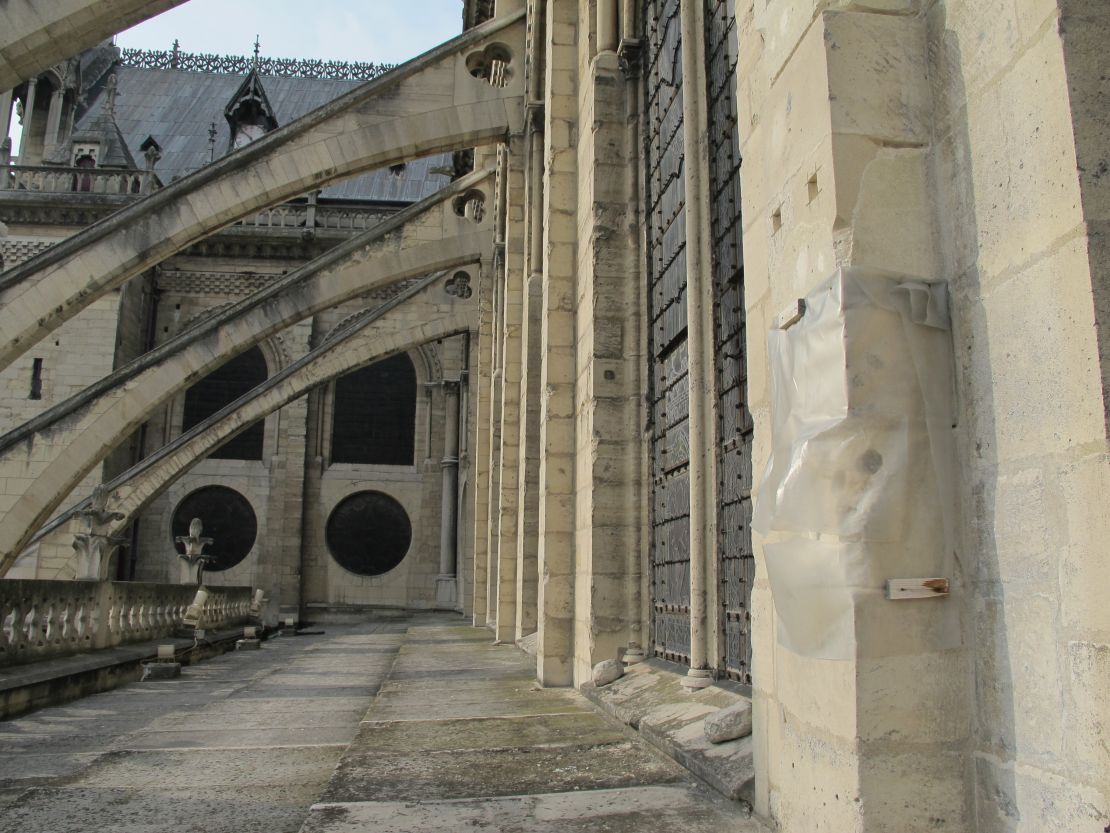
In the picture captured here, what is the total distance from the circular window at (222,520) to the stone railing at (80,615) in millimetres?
9873

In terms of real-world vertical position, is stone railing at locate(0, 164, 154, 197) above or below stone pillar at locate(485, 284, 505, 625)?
above

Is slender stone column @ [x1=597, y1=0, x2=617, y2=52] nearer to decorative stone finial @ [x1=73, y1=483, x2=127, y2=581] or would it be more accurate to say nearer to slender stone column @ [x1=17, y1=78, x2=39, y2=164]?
decorative stone finial @ [x1=73, y1=483, x2=127, y2=581]

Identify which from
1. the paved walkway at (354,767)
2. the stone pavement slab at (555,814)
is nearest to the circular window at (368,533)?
the paved walkway at (354,767)

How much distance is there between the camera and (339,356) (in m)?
14.9

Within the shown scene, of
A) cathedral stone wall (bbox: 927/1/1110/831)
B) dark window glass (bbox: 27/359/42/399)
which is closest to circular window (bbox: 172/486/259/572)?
dark window glass (bbox: 27/359/42/399)

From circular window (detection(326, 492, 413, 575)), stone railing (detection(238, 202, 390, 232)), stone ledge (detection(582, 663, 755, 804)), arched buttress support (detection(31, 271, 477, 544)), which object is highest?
stone railing (detection(238, 202, 390, 232))

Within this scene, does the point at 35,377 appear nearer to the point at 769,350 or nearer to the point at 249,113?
the point at 249,113

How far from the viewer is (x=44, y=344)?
69.9ft

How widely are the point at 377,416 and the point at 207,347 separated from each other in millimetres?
12619

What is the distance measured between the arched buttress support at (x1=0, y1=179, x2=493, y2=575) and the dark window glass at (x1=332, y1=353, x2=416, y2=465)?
1147 centimetres

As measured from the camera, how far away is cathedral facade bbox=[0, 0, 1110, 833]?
1.56 meters

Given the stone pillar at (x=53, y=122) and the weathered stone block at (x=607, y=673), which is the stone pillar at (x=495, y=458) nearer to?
the weathered stone block at (x=607, y=673)

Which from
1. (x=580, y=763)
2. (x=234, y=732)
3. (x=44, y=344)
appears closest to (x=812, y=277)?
(x=580, y=763)

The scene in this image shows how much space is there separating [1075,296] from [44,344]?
23.5 meters
